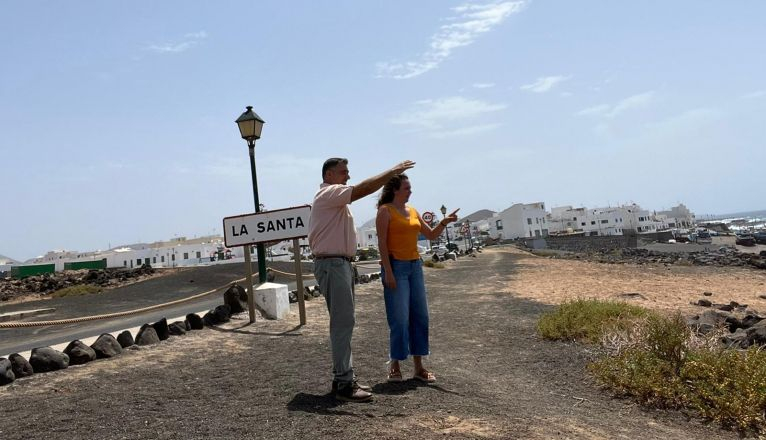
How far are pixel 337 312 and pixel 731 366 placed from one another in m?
3.53

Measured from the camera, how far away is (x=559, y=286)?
15195 millimetres

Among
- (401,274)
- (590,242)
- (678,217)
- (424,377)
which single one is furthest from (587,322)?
(678,217)

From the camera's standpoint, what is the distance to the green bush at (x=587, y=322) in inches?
262

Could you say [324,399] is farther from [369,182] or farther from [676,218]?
[676,218]

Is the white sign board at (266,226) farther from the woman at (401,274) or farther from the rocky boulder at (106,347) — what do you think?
the woman at (401,274)

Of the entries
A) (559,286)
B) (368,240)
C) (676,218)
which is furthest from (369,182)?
(676,218)

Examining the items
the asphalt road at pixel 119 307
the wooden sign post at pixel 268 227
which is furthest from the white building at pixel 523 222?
the wooden sign post at pixel 268 227

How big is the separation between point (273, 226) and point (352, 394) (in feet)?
14.5

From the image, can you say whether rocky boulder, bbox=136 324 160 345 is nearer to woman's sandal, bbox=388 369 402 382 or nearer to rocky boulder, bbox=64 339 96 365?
rocky boulder, bbox=64 339 96 365

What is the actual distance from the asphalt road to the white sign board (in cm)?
333

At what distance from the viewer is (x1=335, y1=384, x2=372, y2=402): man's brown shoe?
3.71 metres

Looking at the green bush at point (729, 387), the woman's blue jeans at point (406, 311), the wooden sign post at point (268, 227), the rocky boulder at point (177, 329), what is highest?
the wooden sign post at point (268, 227)

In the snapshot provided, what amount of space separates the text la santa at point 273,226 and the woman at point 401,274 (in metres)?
3.41

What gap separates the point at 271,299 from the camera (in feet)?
27.5
